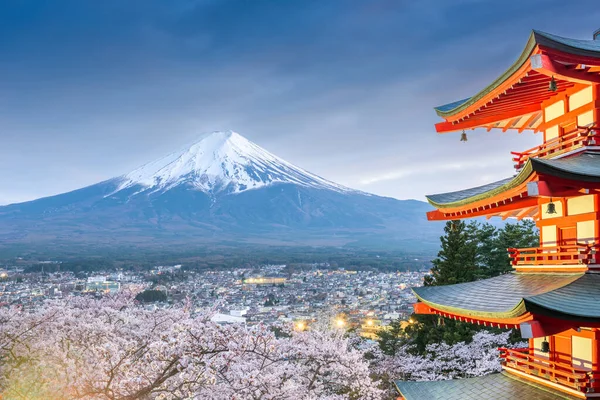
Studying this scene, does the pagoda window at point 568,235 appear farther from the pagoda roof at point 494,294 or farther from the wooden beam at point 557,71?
the wooden beam at point 557,71

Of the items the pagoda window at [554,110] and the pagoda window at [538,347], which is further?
the pagoda window at [538,347]

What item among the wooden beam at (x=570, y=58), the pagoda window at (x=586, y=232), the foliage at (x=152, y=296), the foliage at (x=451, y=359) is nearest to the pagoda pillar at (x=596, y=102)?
the wooden beam at (x=570, y=58)

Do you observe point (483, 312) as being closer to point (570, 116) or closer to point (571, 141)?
point (571, 141)

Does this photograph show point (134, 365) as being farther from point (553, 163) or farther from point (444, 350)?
point (444, 350)

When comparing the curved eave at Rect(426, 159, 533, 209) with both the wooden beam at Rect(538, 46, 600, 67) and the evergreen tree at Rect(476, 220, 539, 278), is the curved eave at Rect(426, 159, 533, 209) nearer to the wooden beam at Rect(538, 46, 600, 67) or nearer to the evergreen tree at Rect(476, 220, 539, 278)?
the wooden beam at Rect(538, 46, 600, 67)

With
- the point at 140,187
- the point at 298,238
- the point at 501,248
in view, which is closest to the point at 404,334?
the point at 501,248

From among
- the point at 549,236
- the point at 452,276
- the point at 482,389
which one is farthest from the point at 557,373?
the point at 452,276
